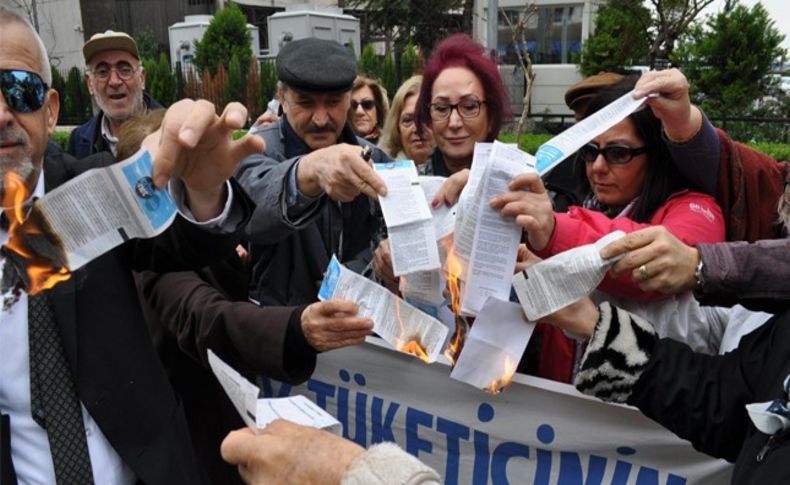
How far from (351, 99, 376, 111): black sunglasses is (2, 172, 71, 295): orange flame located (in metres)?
4.46

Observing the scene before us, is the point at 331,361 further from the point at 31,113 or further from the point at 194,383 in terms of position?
the point at 31,113

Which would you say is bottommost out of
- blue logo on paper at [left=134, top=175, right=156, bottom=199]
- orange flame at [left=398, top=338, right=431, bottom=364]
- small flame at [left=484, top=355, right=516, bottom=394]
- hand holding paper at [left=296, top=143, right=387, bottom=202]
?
small flame at [left=484, top=355, right=516, bottom=394]

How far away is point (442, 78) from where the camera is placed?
297 centimetres

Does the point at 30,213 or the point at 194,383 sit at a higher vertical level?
the point at 30,213

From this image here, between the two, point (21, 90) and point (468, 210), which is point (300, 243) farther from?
point (21, 90)

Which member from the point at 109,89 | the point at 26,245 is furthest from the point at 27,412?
the point at 109,89

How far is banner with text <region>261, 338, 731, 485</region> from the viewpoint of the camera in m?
2.11

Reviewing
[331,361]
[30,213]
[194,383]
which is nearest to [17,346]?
[30,213]

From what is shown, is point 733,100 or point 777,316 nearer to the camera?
point 777,316

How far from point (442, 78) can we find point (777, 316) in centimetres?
172

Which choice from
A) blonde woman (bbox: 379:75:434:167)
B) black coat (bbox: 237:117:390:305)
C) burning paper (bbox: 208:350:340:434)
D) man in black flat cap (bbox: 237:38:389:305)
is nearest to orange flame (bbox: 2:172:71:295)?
burning paper (bbox: 208:350:340:434)

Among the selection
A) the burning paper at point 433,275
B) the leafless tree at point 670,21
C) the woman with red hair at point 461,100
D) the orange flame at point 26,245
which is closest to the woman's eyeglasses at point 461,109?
the woman with red hair at point 461,100

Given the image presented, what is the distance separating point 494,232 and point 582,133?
1.22 feet

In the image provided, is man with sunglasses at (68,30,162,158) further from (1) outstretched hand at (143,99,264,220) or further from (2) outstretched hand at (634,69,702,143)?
(2) outstretched hand at (634,69,702,143)
